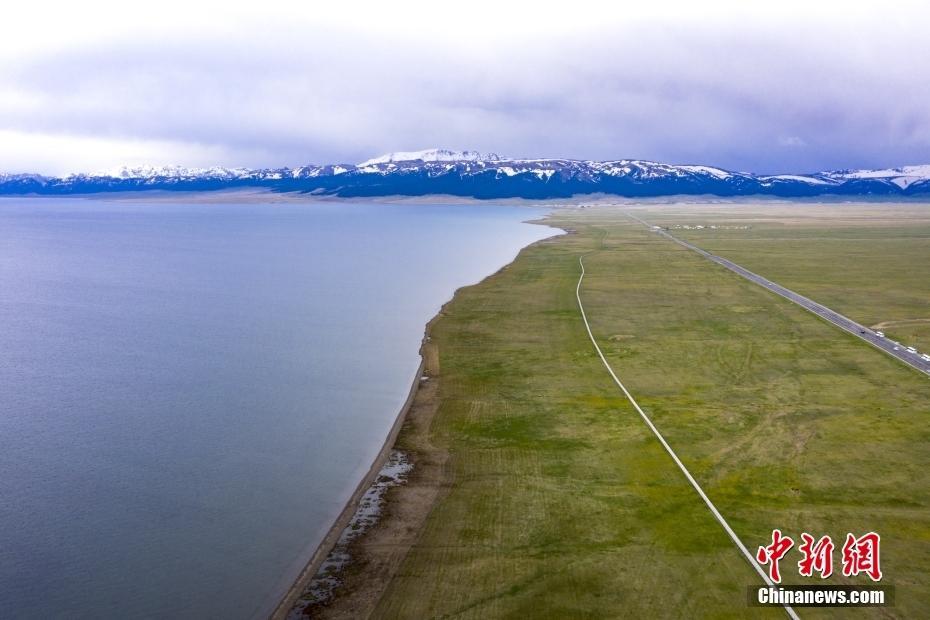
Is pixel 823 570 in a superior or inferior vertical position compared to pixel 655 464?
inferior

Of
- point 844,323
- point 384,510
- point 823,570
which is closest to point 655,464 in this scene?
point 823,570

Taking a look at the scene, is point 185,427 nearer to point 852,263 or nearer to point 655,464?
point 655,464

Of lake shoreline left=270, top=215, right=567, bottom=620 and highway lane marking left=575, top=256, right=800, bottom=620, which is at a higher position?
highway lane marking left=575, top=256, right=800, bottom=620

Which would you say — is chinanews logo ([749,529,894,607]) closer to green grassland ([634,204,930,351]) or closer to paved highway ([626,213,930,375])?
paved highway ([626,213,930,375])

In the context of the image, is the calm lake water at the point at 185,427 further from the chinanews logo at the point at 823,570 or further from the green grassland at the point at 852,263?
the green grassland at the point at 852,263

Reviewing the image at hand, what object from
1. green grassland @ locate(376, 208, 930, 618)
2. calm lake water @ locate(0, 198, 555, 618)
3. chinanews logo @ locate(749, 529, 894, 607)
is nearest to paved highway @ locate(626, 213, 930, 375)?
green grassland @ locate(376, 208, 930, 618)

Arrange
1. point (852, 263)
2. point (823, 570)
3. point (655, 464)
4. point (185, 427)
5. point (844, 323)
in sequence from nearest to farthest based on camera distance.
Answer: point (823, 570)
point (655, 464)
point (185, 427)
point (844, 323)
point (852, 263)
